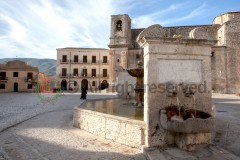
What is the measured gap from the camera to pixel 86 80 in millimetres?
43938

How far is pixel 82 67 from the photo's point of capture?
44.1m

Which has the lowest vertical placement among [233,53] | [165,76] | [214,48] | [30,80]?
[165,76]

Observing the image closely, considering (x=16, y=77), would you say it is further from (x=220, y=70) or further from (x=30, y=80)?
(x=220, y=70)

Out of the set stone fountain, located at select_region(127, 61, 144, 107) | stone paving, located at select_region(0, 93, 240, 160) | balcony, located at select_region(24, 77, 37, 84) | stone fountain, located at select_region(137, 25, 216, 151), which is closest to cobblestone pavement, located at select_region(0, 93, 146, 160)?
stone paving, located at select_region(0, 93, 240, 160)

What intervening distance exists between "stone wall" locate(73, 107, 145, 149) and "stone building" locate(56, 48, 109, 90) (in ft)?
122

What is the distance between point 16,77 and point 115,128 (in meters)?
38.6

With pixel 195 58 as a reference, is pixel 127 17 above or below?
above

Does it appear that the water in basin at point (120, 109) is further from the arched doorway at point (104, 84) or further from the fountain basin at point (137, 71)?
the arched doorway at point (104, 84)

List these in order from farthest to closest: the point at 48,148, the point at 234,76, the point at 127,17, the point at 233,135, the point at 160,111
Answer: the point at 127,17 → the point at 234,76 → the point at 233,135 → the point at 48,148 → the point at 160,111

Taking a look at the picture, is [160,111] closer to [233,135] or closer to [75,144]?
[75,144]

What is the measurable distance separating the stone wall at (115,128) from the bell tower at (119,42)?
85.2ft

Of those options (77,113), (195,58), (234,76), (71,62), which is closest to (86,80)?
(71,62)

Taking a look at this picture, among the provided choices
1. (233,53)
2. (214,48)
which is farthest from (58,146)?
(233,53)

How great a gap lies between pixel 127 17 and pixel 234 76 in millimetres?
18821
